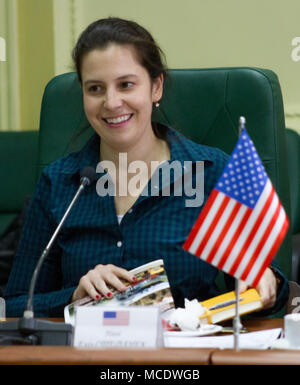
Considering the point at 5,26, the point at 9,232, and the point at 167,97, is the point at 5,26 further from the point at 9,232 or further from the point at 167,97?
the point at 167,97

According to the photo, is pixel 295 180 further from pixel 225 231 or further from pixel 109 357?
pixel 109 357

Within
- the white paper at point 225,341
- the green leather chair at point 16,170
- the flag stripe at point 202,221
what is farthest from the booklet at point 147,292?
the green leather chair at point 16,170

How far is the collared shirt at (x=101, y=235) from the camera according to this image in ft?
5.61

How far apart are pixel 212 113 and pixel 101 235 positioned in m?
0.51

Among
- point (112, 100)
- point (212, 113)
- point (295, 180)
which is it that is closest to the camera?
point (112, 100)

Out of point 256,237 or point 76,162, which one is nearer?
point 256,237

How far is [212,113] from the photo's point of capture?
207 centimetres

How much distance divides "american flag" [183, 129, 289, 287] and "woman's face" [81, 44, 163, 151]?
0.59 meters

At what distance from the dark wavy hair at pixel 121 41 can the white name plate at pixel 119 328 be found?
78 centimetres

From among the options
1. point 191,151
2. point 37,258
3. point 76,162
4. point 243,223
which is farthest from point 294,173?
point 243,223

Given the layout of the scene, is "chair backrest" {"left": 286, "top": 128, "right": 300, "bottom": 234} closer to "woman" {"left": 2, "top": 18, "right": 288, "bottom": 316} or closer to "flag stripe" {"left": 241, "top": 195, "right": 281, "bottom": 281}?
"woman" {"left": 2, "top": 18, "right": 288, "bottom": 316}
